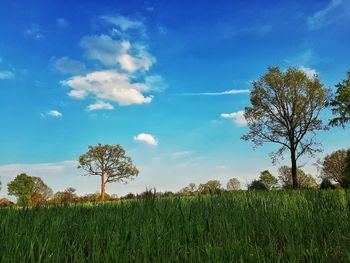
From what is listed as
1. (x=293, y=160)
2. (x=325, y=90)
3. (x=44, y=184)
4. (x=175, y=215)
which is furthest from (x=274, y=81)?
(x=44, y=184)

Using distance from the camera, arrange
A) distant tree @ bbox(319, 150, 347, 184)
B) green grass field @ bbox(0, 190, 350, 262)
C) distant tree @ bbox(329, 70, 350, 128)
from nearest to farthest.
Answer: green grass field @ bbox(0, 190, 350, 262)
distant tree @ bbox(329, 70, 350, 128)
distant tree @ bbox(319, 150, 347, 184)

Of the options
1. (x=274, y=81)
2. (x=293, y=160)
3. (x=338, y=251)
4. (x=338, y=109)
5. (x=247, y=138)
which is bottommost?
(x=338, y=251)

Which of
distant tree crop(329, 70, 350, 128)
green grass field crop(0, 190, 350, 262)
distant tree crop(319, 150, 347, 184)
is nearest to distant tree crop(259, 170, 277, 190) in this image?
distant tree crop(319, 150, 347, 184)

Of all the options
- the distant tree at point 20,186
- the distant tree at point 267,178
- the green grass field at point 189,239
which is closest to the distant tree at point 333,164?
the distant tree at point 267,178

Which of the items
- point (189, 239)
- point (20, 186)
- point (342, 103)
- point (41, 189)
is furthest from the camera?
point (41, 189)

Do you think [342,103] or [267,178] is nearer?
[342,103]

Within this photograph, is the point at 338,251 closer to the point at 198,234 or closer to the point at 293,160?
the point at 198,234

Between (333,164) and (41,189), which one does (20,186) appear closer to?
(41,189)

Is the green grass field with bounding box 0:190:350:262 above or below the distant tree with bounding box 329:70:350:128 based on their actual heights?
below

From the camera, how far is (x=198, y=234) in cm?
402

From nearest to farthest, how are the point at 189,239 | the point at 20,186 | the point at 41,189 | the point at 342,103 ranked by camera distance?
the point at 189,239, the point at 342,103, the point at 20,186, the point at 41,189

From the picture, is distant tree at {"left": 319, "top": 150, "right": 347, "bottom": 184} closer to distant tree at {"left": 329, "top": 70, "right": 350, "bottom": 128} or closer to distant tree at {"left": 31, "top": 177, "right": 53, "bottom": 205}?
distant tree at {"left": 329, "top": 70, "right": 350, "bottom": 128}

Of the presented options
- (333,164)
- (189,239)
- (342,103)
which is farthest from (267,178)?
(189,239)

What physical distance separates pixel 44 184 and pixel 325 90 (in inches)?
2940
